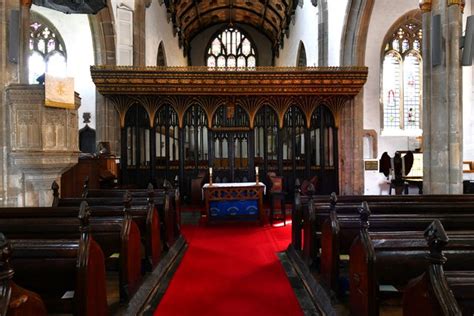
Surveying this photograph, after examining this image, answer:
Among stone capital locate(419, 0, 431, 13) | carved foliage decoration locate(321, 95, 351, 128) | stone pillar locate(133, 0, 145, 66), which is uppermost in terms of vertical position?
stone pillar locate(133, 0, 145, 66)

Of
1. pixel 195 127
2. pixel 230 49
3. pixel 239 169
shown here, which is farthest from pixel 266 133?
pixel 230 49

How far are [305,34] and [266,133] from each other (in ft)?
19.7

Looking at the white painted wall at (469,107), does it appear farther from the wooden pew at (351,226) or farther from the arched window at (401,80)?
the wooden pew at (351,226)

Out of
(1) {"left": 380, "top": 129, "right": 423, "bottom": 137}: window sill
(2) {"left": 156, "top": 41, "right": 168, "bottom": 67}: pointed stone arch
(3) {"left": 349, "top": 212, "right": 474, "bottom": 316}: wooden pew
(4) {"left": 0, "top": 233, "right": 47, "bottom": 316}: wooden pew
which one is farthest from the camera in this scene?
(2) {"left": 156, "top": 41, "right": 168, "bottom": 67}: pointed stone arch

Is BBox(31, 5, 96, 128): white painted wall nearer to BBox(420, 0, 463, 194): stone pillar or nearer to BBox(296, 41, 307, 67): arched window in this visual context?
BBox(296, 41, 307, 67): arched window

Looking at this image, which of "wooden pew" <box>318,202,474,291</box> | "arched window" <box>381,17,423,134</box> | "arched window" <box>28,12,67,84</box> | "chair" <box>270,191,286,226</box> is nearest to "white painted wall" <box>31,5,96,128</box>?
"arched window" <box>28,12,67,84</box>

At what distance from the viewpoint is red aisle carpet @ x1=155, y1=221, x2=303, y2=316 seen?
10.4 feet

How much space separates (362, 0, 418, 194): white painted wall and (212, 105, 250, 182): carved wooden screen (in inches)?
144

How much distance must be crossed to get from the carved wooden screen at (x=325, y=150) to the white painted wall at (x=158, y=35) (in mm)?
5755

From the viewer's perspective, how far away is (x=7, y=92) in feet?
17.0

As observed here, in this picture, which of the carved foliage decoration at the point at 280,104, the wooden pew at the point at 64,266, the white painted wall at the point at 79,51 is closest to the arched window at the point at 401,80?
the carved foliage decoration at the point at 280,104

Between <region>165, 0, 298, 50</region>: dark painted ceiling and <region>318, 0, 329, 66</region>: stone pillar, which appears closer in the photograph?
<region>318, 0, 329, 66</region>: stone pillar

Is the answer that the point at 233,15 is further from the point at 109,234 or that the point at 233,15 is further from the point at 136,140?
the point at 109,234

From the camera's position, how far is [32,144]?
5.06 metres
